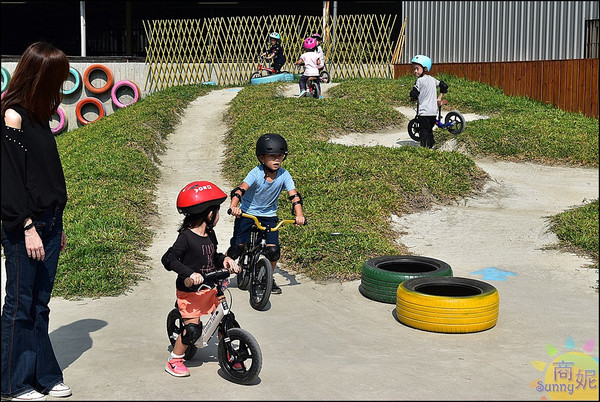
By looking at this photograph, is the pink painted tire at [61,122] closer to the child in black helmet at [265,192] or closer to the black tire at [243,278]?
the black tire at [243,278]

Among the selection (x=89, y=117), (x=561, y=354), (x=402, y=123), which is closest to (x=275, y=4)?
(x=89, y=117)

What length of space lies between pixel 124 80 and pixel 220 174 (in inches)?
421

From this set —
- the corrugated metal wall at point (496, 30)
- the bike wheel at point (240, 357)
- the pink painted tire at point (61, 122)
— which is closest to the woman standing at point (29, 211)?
the bike wheel at point (240, 357)

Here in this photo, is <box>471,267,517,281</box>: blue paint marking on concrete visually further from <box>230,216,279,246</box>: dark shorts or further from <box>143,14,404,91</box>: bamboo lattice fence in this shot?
<box>143,14,404,91</box>: bamboo lattice fence

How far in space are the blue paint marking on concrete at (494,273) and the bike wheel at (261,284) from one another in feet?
7.89

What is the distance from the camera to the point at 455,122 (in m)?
14.0

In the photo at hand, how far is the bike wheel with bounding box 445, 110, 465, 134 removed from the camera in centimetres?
1370

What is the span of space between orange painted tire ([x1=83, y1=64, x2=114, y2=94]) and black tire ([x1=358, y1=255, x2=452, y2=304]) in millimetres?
16437

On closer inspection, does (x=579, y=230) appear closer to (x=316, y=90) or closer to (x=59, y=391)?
(x=59, y=391)

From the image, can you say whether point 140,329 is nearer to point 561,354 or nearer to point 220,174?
point 561,354

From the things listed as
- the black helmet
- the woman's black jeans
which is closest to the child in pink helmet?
the black helmet

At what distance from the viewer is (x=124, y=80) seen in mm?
22125

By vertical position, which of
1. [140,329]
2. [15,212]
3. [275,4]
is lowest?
[140,329]

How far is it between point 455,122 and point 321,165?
4.01 meters
